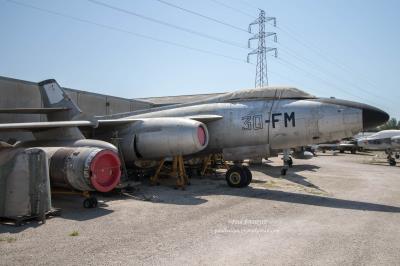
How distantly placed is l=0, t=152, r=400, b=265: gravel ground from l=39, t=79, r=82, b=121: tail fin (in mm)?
4363

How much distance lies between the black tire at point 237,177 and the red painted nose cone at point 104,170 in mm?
4245

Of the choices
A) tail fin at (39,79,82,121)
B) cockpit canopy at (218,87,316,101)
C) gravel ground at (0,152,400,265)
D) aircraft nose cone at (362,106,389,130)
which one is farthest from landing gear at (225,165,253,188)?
tail fin at (39,79,82,121)

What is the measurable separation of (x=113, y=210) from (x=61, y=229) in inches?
67.3

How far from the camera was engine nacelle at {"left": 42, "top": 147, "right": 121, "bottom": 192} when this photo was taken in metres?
7.59

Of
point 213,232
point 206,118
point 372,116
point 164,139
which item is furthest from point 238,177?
point 213,232

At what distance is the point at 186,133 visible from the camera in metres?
10.1

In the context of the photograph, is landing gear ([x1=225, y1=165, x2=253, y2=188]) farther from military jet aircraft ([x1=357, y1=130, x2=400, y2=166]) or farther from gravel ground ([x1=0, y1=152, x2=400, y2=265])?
military jet aircraft ([x1=357, y1=130, x2=400, y2=166])

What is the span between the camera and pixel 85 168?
7559 mm

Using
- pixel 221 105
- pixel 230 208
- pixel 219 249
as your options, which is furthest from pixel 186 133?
pixel 219 249

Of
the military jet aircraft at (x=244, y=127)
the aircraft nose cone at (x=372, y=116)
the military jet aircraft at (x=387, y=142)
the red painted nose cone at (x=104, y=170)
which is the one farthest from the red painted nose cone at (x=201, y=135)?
the military jet aircraft at (x=387, y=142)

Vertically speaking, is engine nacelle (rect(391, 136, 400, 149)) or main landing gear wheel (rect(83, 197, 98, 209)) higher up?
engine nacelle (rect(391, 136, 400, 149))

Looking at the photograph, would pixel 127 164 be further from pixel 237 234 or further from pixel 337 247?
pixel 337 247

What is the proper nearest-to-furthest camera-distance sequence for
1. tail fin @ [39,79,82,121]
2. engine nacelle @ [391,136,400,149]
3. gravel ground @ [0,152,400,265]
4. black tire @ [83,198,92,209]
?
gravel ground @ [0,152,400,265] < black tire @ [83,198,92,209] < tail fin @ [39,79,82,121] < engine nacelle @ [391,136,400,149]

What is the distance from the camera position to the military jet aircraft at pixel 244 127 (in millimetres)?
9797
